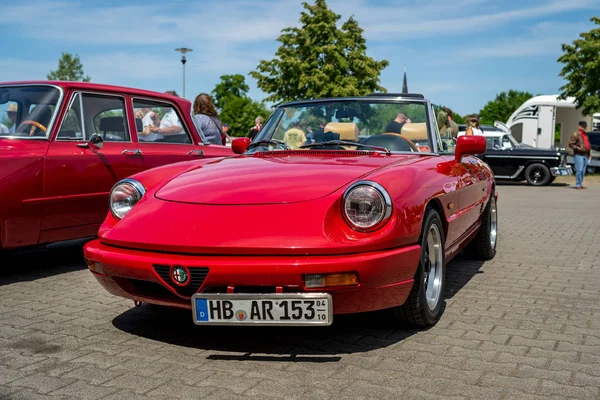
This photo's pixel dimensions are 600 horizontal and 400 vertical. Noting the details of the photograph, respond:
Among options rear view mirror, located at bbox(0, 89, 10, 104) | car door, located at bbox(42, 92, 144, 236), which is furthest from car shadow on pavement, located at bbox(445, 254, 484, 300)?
rear view mirror, located at bbox(0, 89, 10, 104)

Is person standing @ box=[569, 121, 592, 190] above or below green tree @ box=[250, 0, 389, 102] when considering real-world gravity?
below

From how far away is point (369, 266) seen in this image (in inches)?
128

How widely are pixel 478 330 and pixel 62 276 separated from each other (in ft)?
11.2

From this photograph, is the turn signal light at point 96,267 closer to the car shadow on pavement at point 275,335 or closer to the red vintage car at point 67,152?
the car shadow on pavement at point 275,335

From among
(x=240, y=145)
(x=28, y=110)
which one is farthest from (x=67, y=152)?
(x=240, y=145)

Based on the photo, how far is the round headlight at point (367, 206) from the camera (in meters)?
3.39

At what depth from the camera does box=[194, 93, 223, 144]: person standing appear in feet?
31.7

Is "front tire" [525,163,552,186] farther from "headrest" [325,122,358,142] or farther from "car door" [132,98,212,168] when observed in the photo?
"headrest" [325,122,358,142]

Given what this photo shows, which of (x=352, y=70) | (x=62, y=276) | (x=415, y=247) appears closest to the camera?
(x=415, y=247)

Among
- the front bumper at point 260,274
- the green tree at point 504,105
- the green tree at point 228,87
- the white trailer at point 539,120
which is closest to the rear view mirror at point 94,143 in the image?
the front bumper at point 260,274

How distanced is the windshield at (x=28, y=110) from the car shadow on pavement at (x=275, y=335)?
7.07 feet

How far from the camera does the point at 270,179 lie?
12.4 ft

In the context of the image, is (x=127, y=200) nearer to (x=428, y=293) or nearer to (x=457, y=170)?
(x=428, y=293)

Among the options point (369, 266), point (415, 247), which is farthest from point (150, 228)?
point (415, 247)
